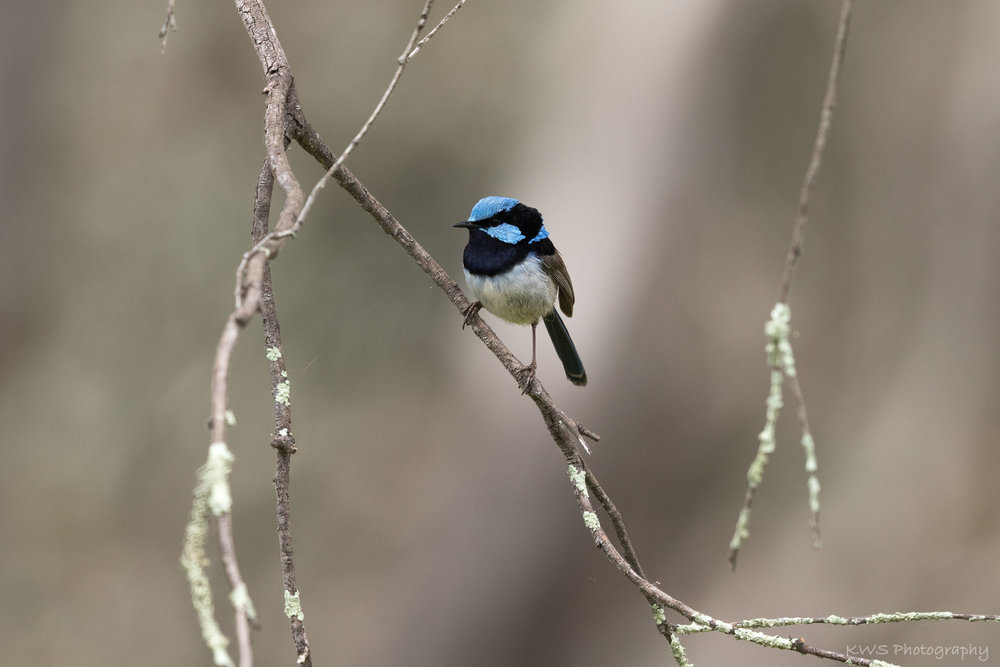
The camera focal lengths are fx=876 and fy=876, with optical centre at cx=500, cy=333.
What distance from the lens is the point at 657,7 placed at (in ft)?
22.0

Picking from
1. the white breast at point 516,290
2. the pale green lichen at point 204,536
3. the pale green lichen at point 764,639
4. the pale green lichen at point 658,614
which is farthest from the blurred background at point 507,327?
the pale green lichen at point 204,536

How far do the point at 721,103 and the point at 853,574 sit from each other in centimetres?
357

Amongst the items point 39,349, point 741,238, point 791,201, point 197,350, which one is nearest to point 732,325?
point 741,238

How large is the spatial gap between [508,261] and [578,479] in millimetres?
1511

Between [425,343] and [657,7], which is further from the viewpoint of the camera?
[425,343]

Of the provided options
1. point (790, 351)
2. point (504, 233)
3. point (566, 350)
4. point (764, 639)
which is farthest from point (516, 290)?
point (790, 351)

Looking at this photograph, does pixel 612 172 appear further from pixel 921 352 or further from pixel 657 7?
pixel 921 352

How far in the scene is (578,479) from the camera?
206 centimetres

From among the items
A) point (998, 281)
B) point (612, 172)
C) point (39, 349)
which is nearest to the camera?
point (998, 281)

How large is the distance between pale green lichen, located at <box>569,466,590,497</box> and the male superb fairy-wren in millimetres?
1339

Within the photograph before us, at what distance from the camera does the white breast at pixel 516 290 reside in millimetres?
3422

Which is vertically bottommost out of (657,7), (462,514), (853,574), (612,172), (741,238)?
(853,574)

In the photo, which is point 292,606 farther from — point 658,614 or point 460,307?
point 460,307

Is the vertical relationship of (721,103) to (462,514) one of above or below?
above
